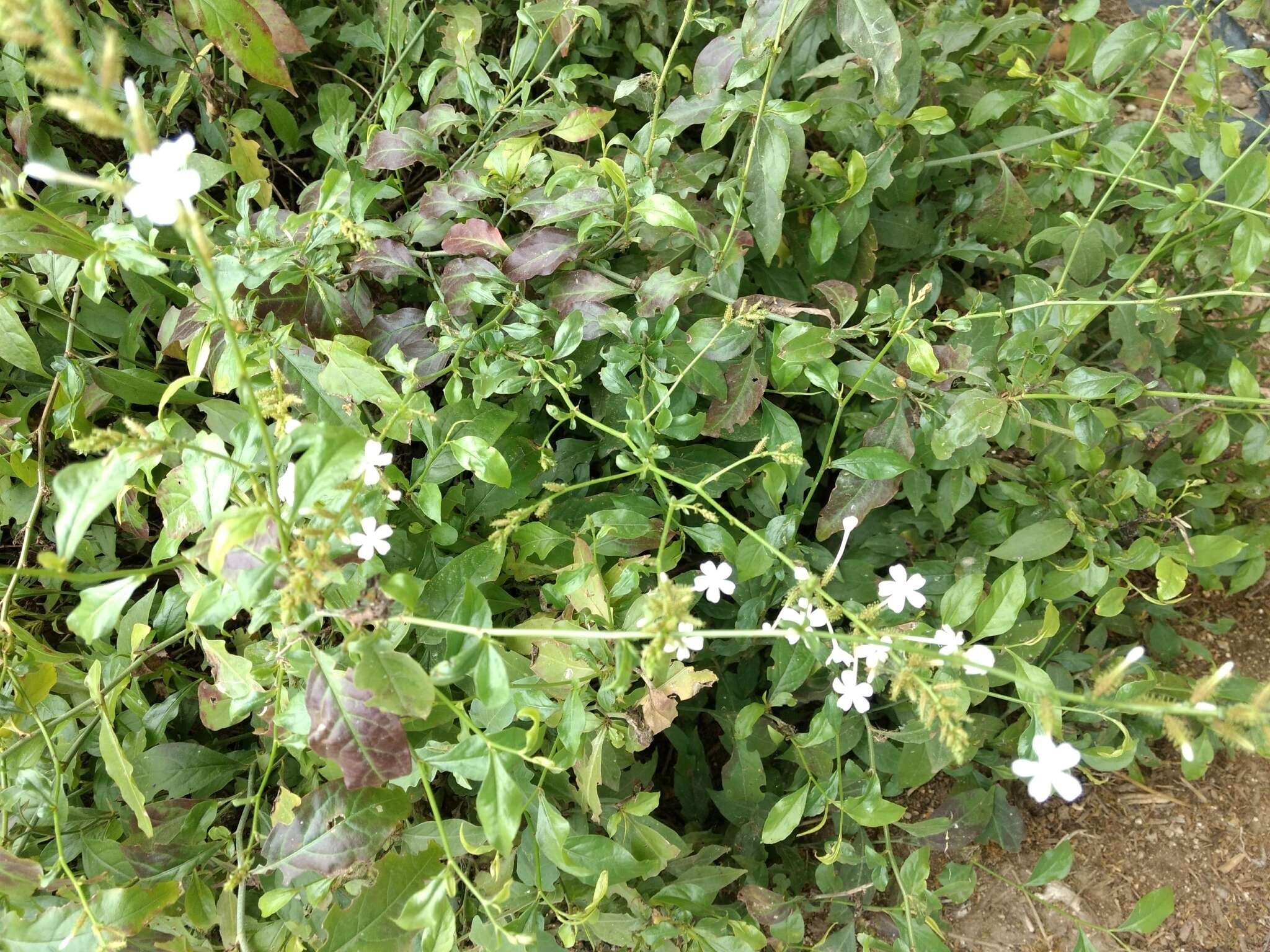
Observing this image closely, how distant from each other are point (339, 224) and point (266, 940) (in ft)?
3.61

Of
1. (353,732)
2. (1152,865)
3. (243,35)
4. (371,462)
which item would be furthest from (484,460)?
(1152,865)

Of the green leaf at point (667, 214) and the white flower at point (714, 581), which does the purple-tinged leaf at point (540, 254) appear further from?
the white flower at point (714, 581)

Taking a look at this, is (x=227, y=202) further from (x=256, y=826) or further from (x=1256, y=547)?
(x=1256, y=547)

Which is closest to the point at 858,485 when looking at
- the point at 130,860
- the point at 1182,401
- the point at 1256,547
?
the point at 1182,401

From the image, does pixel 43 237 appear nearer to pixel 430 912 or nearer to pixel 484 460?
pixel 484 460

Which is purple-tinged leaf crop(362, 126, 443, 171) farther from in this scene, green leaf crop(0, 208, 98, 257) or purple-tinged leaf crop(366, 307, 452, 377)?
green leaf crop(0, 208, 98, 257)

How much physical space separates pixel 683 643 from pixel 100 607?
0.65 m

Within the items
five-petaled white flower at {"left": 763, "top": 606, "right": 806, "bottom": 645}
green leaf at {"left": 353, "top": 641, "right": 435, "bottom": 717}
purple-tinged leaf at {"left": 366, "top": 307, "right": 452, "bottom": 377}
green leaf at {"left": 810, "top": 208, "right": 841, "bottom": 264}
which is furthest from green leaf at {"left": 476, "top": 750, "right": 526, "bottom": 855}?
green leaf at {"left": 810, "top": 208, "right": 841, "bottom": 264}

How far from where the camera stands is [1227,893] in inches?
75.8

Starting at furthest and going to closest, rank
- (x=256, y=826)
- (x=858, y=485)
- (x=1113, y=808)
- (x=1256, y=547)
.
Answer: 1. (x=1113, y=808)
2. (x=1256, y=547)
3. (x=858, y=485)
4. (x=256, y=826)

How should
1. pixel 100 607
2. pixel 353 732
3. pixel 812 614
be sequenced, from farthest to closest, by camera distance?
pixel 812 614 → pixel 353 732 → pixel 100 607

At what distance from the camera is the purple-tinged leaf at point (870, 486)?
149cm

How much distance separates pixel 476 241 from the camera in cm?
145

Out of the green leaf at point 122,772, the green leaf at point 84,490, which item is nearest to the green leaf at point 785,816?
the green leaf at point 122,772
